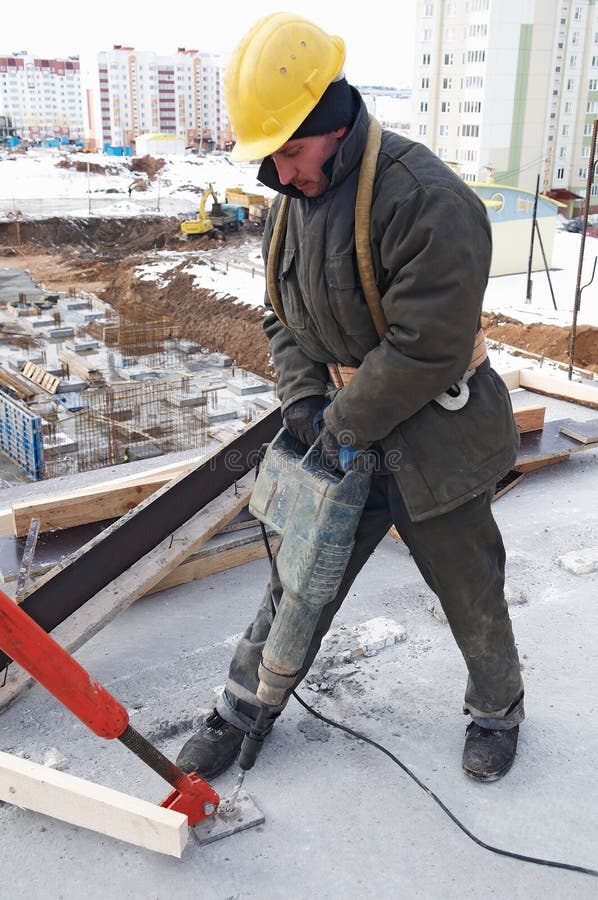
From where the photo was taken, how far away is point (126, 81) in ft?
297

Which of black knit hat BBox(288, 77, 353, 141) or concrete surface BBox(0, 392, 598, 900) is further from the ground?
black knit hat BBox(288, 77, 353, 141)

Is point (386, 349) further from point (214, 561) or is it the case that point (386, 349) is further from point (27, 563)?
point (214, 561)

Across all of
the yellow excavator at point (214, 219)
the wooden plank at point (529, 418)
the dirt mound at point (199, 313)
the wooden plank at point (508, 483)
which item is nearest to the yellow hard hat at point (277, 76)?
the wooden plank at point (508, 483)

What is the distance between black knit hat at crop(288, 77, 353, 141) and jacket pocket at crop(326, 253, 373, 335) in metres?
0.30

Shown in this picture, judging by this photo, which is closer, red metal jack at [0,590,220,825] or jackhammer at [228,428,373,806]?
red metal jack at [0,590,220,825]

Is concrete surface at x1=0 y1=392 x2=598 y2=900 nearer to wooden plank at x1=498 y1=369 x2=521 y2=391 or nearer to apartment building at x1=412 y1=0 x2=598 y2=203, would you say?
wooden plank at x1=498 y1=369 x2=521 y2=391

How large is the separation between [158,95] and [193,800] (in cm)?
10066

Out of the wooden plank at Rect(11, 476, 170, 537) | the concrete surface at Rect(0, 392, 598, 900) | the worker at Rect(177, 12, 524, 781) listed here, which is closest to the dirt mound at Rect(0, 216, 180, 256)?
the wooden plank at Rect(11, 476, 170, 537)

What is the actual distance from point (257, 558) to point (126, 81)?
9792 centimetres

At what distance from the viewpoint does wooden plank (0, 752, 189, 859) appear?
203cm

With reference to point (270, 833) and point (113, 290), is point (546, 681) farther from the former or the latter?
point (113, 290)

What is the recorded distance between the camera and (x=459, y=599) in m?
2.31

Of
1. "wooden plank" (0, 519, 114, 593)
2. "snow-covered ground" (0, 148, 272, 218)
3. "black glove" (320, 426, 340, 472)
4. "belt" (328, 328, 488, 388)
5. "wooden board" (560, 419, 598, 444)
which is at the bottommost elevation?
"snow-covered ground" (0, 148, 272, 218)

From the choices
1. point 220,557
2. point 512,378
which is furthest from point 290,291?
point 512,378
